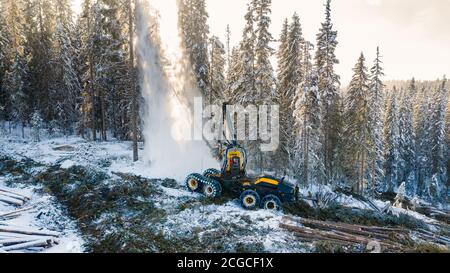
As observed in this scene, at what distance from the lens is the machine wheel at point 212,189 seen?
51.1ft

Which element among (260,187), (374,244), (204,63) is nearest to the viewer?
(374,244)

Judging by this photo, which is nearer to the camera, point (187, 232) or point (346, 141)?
point (187, 232)

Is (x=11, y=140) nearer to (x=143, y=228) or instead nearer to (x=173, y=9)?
(x=173, y=9)

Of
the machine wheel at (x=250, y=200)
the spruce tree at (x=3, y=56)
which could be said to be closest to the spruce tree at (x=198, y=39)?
the machine wheel at (x=250, y=200)

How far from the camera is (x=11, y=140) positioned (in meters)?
30.7

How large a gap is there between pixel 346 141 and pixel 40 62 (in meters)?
35.8

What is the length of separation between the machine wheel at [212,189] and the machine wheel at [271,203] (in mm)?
2433

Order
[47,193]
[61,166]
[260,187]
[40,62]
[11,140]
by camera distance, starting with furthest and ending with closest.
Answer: [40,62] → [11,140] → [61,166] → [47,193] → [260,187]

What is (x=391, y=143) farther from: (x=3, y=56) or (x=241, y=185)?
(x=3, y=56)

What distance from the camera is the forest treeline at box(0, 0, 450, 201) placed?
2523 cm

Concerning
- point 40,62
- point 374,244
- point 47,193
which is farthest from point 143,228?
point 40,62

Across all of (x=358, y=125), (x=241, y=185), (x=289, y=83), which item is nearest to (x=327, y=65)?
(x=289, y=83)

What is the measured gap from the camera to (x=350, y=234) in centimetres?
1163

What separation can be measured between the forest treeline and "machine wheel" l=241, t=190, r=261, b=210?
10938 millimetres
